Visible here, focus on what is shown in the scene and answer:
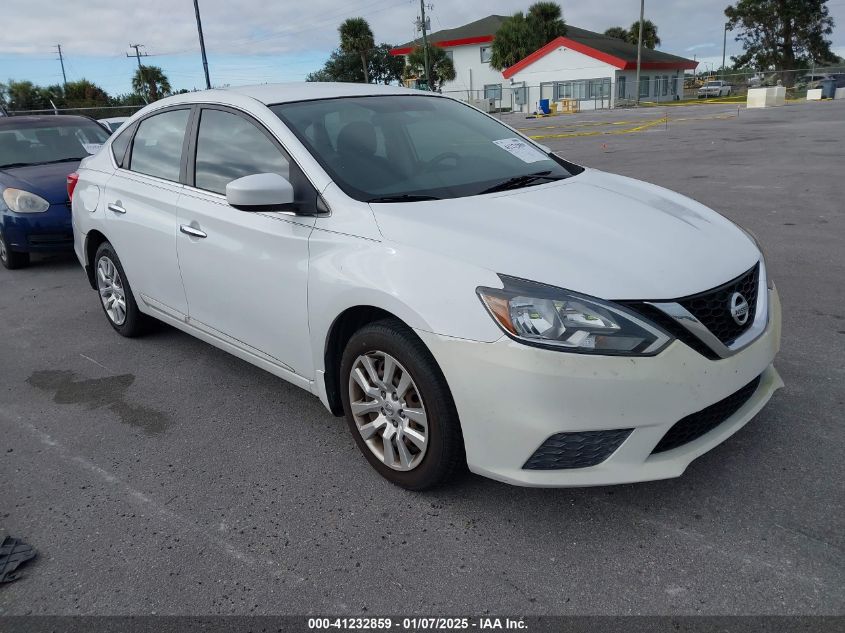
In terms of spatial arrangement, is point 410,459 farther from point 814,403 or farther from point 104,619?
point 814,403

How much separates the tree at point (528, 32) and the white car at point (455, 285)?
60101mm

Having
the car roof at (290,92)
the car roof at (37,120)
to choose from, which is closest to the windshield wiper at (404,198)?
the car roof at (290,92)

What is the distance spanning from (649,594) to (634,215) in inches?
60.0

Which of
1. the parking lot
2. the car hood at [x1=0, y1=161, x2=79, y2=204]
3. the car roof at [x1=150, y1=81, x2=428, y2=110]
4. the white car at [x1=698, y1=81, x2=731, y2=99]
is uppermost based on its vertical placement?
the white car at [x1=698, y1=81, x2=731, y2=99]

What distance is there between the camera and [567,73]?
54.0m

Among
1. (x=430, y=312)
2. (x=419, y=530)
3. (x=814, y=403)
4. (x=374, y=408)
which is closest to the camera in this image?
(x=430, y=312)

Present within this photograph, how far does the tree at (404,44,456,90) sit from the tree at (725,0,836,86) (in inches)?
1124

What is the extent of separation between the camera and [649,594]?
2.30m

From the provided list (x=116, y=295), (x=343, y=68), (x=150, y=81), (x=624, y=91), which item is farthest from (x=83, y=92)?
(x=116, y=295)

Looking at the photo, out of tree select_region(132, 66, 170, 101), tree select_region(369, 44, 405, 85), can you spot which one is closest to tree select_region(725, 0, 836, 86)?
tree select_region(369, 44, 405, 85)

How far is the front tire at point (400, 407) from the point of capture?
2.62 meters

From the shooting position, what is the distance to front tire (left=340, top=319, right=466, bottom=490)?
8.58 feet

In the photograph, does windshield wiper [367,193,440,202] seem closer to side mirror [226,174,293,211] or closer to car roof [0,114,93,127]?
side mirror [226,174,293,211]

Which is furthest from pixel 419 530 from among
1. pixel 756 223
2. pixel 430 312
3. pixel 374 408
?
pixel 756 223
